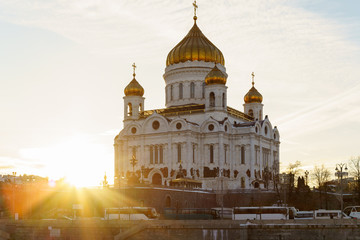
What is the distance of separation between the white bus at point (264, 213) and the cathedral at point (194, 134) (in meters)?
19.4

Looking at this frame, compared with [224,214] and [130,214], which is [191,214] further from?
[130,214]

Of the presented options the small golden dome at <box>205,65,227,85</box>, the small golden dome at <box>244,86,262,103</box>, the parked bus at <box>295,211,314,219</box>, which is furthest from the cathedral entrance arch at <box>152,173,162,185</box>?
the parked bus at <box>295,211,314,219</box>

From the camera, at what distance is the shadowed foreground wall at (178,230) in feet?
151

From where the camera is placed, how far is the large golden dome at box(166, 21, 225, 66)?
89.1 m

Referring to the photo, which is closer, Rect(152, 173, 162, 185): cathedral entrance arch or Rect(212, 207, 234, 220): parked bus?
Rect(212, 207, 234, 220): parked bus

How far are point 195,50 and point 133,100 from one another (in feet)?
40.3

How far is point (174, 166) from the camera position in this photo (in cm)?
8081

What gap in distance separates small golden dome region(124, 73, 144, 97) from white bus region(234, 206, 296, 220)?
126ft

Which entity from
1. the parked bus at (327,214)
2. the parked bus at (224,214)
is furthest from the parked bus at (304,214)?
the parked bus at (224,214)

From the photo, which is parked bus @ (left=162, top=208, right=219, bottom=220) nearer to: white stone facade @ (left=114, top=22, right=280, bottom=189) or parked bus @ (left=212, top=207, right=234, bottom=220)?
parked bus @ (left=212, top=207, right=234, bottom=220)

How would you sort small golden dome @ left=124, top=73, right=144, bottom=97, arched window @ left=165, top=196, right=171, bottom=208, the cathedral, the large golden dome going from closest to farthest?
1. arched window @ left=165, top=196, right=171, bottom=208
2. the cathedral
3. the large golden dome
4. small golden dome @ left=124, top=73, right=144, bottom=97

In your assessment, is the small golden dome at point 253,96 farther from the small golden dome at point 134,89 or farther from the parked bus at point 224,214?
the parked bus at point 224,214

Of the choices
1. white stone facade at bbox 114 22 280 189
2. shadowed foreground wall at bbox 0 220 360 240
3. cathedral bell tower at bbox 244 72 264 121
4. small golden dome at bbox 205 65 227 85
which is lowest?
shadowed foreground wall at bbox 0 220 360 240

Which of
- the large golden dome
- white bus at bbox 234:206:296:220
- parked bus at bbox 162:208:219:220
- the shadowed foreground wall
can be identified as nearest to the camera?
the shadowed foreground wall
